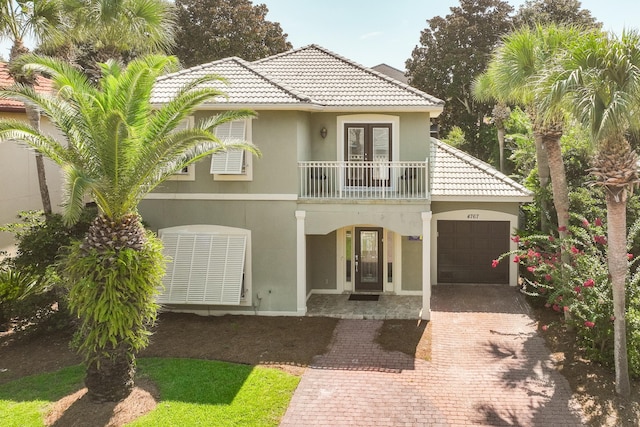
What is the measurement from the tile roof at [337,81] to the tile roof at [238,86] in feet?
4.58

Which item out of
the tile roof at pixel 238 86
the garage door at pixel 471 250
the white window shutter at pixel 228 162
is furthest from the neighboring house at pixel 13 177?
the garage door at pixel 471 250

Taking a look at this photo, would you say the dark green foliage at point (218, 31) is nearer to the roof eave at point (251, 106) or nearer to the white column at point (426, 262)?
the roof eave at point (251, 106)

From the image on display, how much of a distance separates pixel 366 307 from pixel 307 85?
777 centimetres

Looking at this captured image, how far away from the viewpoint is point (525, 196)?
17078 millimetres

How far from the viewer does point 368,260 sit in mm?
18391

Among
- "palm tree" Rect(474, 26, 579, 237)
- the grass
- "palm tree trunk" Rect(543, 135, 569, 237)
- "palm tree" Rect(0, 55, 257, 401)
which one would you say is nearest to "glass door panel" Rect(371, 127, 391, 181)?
"palm tree" Rect(474, 26, 579, 237)

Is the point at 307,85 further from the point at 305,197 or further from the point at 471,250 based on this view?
the point at 471,250

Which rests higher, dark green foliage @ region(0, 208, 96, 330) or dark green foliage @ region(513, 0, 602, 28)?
dark green foliage @ region(513, 0, 602, 28)

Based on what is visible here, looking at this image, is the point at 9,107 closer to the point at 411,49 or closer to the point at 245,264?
the point at 245,264

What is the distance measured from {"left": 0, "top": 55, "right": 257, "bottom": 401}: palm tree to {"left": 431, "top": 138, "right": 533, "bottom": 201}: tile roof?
9.54m

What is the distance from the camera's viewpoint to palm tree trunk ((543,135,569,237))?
44.3ft

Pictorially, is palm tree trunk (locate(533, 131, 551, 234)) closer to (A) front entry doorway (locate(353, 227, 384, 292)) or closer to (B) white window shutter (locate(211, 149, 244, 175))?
(A) front entry doorway (locate(353, 227, 384, 292))

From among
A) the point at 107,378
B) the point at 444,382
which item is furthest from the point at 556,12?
the point at 107,378

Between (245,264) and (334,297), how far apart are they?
364cm
